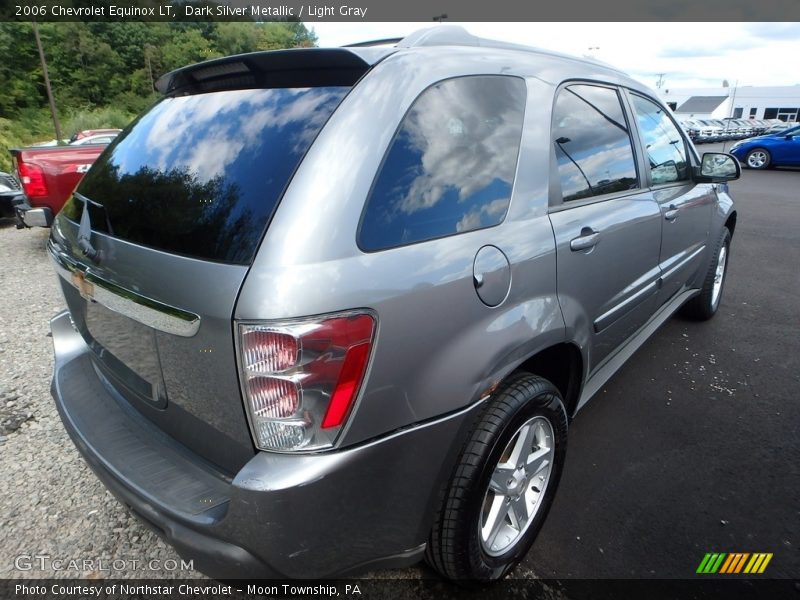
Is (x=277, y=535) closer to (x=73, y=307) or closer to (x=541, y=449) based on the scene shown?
(x=541, y=449)

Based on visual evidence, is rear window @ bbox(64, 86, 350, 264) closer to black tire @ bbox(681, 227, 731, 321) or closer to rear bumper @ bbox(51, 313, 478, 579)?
rear bumper @ bbox(51, 313, 478, 579)

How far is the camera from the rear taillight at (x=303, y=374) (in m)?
1.24

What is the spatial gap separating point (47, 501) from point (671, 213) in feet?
11.4

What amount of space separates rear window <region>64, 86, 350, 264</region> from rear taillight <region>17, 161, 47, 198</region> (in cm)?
481

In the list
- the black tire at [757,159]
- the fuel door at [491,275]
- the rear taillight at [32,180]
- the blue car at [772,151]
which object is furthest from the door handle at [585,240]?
the black tire at [757,159]

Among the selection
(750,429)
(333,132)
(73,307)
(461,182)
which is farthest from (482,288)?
(750,429)

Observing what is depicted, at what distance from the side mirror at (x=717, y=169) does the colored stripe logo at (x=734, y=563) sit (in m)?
2.37

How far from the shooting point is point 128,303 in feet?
5.02

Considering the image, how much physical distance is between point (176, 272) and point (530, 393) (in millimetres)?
1183

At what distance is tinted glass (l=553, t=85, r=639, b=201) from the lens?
2.09 metres

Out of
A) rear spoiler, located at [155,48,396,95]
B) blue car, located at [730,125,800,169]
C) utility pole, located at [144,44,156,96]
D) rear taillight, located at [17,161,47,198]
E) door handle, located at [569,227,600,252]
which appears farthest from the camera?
utility pole, located at [144,44,156,96]

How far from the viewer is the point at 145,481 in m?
1.50

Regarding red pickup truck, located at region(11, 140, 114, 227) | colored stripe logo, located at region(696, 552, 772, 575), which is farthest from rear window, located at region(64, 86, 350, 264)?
red pickup truck, located at region(11, 140, 114, 227)

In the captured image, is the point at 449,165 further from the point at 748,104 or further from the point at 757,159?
the point at 748,104
